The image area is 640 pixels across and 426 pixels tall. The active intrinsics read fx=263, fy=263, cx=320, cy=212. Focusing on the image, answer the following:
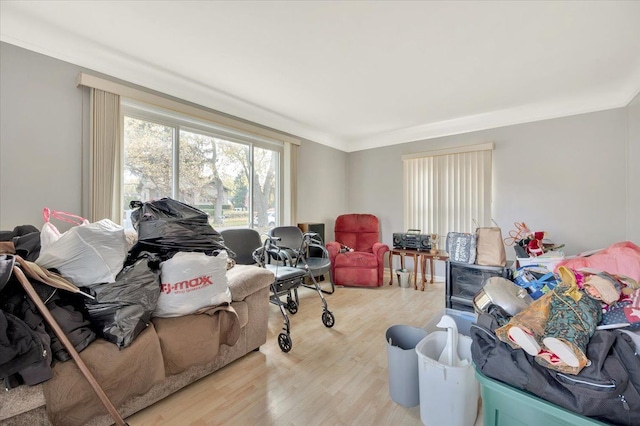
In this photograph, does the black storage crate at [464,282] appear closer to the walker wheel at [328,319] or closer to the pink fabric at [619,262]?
the pink fabric at [619,262]

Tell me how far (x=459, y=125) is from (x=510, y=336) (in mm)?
3965

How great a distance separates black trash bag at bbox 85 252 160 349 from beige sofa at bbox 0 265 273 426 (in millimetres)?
55

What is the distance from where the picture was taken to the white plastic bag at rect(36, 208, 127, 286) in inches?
50.9

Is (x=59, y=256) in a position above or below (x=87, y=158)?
below

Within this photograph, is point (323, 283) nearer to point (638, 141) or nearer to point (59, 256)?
point (59, 256)

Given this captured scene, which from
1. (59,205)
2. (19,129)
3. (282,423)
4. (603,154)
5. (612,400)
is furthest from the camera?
(603,154)

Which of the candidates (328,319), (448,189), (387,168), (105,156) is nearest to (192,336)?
(328,319)

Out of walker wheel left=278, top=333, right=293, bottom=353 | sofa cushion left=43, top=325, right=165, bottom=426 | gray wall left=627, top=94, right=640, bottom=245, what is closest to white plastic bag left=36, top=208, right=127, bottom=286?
sofa cushion left=43, top=325, right=165, bottom=426

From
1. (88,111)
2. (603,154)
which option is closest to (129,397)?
(88,111)

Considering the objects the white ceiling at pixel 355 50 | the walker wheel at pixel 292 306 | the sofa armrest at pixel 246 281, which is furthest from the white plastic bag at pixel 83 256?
the walker wheel at pixel 292 306

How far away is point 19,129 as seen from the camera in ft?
6.50

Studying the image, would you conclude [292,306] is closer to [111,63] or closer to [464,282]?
[464,282]

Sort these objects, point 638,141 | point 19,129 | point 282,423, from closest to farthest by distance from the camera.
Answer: point 282,423
point 19,129
point 638,141

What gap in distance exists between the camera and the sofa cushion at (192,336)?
1.48m
